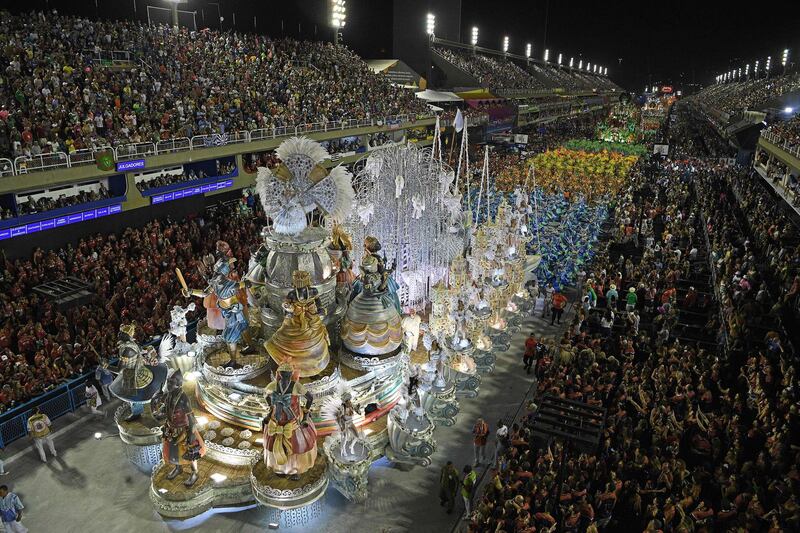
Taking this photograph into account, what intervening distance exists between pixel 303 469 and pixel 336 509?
1049mm

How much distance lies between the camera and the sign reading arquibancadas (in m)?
20.0

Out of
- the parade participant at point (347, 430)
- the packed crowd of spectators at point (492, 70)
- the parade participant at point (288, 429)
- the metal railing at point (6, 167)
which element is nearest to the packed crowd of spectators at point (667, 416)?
the parade participant at point (347, 430)

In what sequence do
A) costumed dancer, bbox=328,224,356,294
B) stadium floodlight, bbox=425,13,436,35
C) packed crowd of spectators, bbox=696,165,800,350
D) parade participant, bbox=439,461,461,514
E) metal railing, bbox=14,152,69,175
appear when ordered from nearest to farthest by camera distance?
parade participant, bbox=439,461,461,514 < costumed dancer, bbox=328,224,356,294 < packed crowd of spectators, bbox=696,165,800,350 < metal railing, bbox=14,152,69,175 < stadium floodlight, bbox=425,13,436,35

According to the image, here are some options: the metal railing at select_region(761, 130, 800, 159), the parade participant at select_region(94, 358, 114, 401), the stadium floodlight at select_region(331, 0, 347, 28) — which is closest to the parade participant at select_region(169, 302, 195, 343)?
the parade participant at select_region(94, 358, 114, 401)

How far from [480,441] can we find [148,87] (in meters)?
22.2

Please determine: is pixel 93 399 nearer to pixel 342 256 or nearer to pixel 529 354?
pixel 342 256

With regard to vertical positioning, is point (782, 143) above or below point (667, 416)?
above

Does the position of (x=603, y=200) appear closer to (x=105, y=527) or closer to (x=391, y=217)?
(x=391, y=217)

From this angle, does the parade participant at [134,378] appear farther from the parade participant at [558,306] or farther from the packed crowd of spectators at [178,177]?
the packed crowd of spectators at [178,177]

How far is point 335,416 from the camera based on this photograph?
36.3 ft

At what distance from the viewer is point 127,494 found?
10289mm

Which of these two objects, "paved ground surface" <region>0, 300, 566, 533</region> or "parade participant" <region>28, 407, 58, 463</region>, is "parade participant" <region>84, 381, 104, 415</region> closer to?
"paved ground surface" <region>0, 300, 566, 533</region>

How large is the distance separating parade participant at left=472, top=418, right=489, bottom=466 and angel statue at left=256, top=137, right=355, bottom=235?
17.6 ft

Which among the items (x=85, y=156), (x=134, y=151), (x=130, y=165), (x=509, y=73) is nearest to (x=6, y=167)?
(x=85, y=156)
